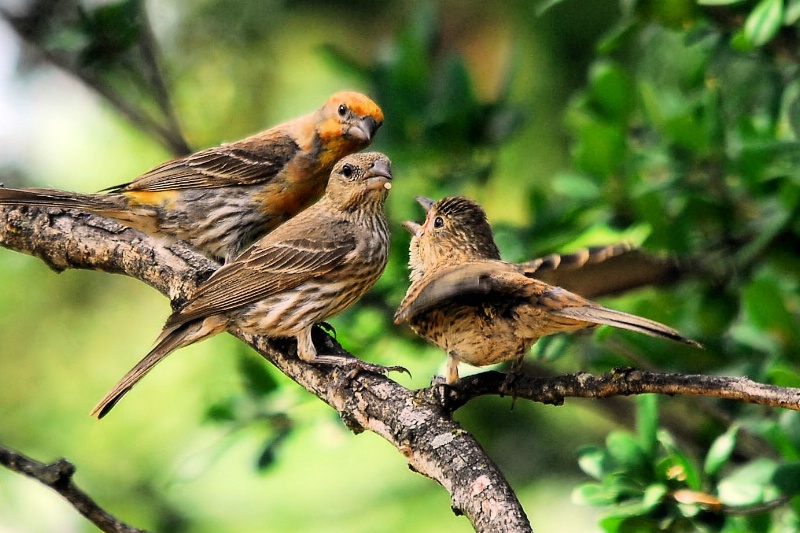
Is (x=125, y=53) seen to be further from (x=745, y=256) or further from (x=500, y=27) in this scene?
(x=745, y=256)

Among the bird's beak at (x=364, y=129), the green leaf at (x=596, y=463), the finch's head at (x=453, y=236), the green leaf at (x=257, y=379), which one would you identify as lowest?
the green leaf at (x=596, y=463)

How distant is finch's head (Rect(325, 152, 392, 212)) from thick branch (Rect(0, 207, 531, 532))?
573 mm

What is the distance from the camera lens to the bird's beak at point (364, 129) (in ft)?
14.8

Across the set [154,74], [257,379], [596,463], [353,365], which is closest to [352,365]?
[353,365]

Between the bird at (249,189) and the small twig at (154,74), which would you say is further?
the small twig at (154,74)

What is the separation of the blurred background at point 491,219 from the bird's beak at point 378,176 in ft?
2.02

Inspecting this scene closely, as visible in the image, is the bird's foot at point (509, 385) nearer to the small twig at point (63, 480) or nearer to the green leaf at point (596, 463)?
the green leaf at point (596, 463)

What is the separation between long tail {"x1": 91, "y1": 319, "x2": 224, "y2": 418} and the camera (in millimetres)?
3604

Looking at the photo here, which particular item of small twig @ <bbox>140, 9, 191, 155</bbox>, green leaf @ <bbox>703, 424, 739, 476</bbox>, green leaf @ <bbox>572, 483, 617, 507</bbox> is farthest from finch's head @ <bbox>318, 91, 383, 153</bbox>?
green leaf @ <bbox>703, 424, 739, 476</bbox>

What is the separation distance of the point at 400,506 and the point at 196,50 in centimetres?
301

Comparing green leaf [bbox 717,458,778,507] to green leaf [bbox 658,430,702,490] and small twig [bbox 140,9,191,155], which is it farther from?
small twig [bbox 140,9,191,155]

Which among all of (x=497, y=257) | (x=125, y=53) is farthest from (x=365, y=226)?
(x=125, y=53)

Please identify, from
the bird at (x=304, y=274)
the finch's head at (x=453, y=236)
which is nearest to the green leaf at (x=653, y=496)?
the finch's head at (x=453, y=236)

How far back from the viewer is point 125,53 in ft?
16.9
